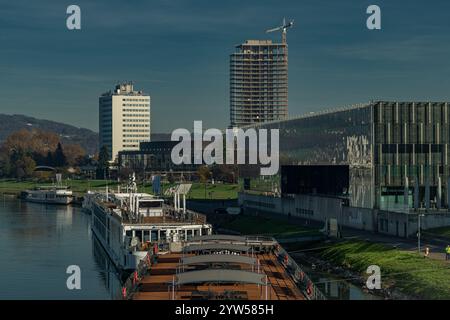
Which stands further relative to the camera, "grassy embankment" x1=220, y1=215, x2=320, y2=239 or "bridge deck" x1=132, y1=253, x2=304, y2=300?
"grassy embankment" x1=220, y1=215, x2=320, y2=239

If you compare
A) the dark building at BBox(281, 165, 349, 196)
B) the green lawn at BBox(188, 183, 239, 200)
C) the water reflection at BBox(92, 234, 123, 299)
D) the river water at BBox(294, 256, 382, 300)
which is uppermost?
the dark building at BBox(281, 165, 349, 196)

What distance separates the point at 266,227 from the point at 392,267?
37988 mm

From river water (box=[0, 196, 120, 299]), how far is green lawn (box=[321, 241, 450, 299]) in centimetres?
1658

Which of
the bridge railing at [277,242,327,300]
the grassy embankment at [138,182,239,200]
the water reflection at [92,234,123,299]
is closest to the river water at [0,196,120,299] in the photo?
the water reflection at [92,234,123,299]

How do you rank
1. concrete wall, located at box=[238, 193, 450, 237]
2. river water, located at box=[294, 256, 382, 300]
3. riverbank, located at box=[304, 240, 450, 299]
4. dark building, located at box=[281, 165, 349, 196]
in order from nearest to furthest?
1. riverbank, located at box=[304, 240, 450, 299]
2. river water, located at box=[294, 256, 382, 300]
3. concrete wall, located at box=[238, 193, 450, 237]
4. dark building, located at box=[281, 165, 349, 196]

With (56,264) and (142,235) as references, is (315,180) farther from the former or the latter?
(142,235)

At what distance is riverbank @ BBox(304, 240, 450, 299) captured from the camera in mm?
56000

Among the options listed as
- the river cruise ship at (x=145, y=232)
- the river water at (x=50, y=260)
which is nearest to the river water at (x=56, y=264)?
the river water at (x=50, y=260)

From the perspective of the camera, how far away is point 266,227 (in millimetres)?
100312

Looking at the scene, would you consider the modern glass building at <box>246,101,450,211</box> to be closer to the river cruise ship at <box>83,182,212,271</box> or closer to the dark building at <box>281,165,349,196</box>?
the dark building at <box>281,165,349,196</box>

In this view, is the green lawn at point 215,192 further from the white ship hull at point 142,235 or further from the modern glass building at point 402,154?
the white ship hull at point 142,235

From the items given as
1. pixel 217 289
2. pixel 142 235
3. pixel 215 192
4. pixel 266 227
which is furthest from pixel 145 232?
pixel 215 192

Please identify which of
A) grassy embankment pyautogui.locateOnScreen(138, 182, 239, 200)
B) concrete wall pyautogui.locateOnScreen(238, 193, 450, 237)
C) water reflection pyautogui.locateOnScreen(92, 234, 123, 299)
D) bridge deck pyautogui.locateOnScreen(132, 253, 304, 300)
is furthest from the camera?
grassy embankment pyautogui.locateOnScreen(138, 182, 239, 200)

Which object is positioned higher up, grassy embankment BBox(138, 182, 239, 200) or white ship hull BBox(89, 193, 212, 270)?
grassy embankment BBox(138, 182, 239, 200)
